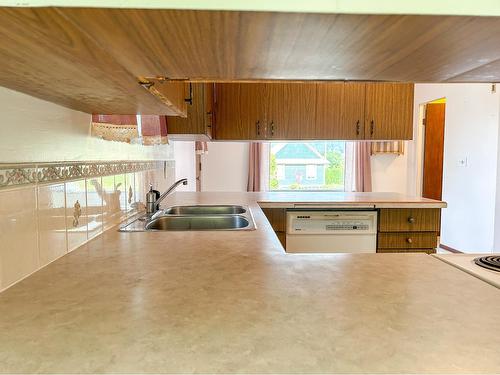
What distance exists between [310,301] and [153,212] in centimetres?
133

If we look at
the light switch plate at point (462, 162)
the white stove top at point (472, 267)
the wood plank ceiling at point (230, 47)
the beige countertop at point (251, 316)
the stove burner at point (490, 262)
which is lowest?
the beige countertop at point (251, 316)

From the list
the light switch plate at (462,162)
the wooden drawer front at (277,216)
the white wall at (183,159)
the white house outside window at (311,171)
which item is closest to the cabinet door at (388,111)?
the wooden drawer front at (277,216)

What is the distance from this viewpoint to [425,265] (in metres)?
0.89

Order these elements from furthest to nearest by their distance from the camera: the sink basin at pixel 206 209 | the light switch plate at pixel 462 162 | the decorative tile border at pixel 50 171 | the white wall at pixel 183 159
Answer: the light switch plate at pixel 462 162, the white wall at pixel 183 159, the sink basin at pixel 206 209, the decorative tile border at pixel 50 171

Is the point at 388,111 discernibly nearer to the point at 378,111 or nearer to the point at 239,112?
the point at 378,111

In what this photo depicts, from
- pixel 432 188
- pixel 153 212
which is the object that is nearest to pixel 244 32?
pixel 153 212

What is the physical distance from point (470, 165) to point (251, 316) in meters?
4.19

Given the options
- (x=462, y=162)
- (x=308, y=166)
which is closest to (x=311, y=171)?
(x=308, y=166)

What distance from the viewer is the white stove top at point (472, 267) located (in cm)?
78

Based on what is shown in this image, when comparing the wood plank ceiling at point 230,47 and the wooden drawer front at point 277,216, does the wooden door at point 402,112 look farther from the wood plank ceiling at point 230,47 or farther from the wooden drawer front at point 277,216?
the wood plank ceiling at point 230,47

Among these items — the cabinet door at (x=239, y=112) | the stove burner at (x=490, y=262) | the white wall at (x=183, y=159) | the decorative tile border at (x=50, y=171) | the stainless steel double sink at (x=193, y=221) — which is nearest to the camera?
the decorative tile border at (x=50, y=171)

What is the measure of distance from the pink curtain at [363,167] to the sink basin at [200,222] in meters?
4.65

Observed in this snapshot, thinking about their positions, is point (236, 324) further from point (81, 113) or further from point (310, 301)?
point (81, 113)

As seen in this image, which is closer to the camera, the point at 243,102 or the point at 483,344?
the point at 483,344
